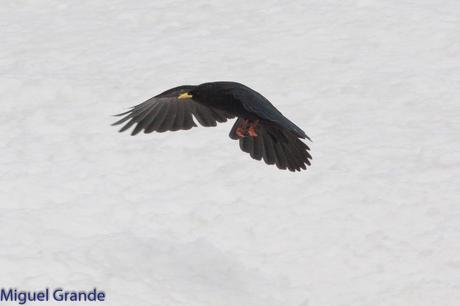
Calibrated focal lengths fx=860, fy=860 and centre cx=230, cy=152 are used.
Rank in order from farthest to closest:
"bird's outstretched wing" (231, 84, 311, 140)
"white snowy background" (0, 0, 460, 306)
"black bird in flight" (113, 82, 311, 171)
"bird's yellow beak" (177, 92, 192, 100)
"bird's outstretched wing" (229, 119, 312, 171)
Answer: "white snowy background" (0, 0, 460, 306) → "bird's yellow beak" (177, 92, 192, 100) → "bird's outstretched wing" (229, 119, 312, 171) → "black bird in flight" (113, 82, 311, 171) → "bird's outstretched wing" (231, 84, 311, 140)

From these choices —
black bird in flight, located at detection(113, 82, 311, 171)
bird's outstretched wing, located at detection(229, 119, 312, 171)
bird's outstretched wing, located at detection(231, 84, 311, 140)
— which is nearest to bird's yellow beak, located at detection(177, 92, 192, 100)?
black bird in flight, located at detection(113, 82, 311, 171)

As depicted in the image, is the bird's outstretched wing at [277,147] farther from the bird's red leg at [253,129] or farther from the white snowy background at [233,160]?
the white snowy background at [233,160]

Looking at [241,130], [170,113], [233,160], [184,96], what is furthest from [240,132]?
[233,160]

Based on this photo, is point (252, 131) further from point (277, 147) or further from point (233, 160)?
point (233, 160)

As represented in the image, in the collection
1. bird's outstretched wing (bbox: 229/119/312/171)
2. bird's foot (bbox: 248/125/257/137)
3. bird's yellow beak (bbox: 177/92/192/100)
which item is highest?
bird's yellow beak (bbox: 177/92/192/100)

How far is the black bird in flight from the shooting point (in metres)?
6.55

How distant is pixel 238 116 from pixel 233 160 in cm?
302

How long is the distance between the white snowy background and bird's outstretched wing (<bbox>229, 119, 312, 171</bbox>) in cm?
136

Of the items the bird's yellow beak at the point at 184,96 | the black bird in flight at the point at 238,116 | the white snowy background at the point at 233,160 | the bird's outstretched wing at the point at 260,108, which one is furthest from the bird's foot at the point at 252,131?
the white snowy background at the point at 233,160

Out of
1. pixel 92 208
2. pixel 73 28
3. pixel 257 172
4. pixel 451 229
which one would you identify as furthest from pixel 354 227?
pixel 73 28

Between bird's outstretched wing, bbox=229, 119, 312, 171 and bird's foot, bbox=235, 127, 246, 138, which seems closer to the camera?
bird's outstretched wing, bbox=229, 119, 312, 171

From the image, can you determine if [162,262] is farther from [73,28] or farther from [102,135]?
[73,28]

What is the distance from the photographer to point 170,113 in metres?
7.48

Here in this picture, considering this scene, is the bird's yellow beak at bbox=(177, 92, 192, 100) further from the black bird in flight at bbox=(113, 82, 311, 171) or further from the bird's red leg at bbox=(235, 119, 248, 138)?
the bird's red leg at bbox=(235, 119, 248, 138)
